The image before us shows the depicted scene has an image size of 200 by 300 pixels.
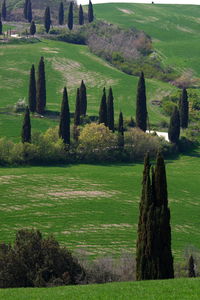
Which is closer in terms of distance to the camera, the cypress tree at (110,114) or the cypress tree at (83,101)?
the cypress tree at (110,114)

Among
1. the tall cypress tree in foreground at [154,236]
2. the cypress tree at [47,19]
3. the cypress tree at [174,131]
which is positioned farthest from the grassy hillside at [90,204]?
the cypress tree at [47,19]

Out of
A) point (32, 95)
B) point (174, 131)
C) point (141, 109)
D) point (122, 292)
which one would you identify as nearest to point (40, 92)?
point (32, 95)

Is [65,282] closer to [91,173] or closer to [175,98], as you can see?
[91,173]

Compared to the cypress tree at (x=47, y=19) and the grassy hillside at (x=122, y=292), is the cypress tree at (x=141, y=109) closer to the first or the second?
the cypress tree at (x=47, y=19)

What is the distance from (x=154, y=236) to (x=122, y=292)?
1072 centimetres

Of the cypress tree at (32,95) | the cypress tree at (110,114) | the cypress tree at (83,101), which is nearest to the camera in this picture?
the cypress tree at (110,114)

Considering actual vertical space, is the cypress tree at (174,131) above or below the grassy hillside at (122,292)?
below

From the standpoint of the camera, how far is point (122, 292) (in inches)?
1350

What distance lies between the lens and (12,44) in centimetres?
17775

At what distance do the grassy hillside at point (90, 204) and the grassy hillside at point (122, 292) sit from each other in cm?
2520

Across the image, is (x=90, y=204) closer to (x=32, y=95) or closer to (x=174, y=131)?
(x=174, y=131)

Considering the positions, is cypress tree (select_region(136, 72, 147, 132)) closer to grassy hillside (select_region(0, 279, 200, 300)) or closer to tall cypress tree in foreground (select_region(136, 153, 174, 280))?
tall cypress tree in foreground (select_region(136, 153, 174, 280))

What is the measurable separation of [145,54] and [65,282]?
141729 mm

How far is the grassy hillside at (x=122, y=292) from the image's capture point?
33.3m
